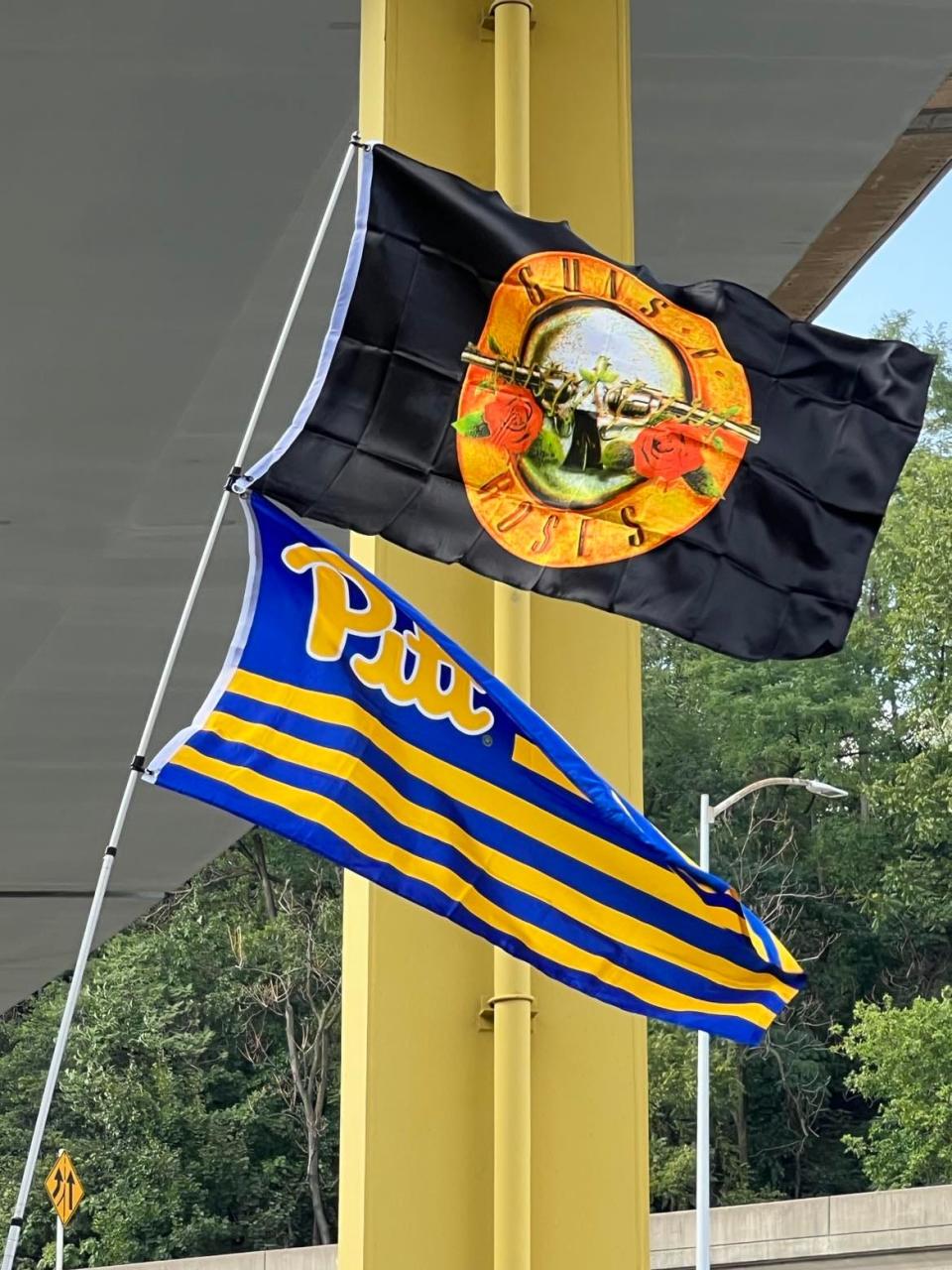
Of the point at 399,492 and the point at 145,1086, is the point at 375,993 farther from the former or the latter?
the point at 145,1086

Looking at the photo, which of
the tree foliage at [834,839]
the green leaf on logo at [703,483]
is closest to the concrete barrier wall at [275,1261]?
the tree foliage at [834,839]

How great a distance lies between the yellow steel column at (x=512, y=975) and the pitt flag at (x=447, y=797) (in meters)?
0.21

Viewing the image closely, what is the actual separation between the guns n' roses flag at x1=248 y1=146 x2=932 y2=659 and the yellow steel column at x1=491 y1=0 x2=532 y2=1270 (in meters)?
0.21

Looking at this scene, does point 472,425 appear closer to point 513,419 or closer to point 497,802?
point 513,419

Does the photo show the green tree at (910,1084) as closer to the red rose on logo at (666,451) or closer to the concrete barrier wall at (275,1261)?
the concrete barrier wall at (275,1261)

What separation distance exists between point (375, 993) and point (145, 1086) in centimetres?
3539

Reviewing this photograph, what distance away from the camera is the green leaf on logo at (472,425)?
281cm

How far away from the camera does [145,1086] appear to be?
3678 centimetres

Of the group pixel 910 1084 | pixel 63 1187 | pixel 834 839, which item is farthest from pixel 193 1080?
pixel 63 1187

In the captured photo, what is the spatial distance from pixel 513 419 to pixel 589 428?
0.13m

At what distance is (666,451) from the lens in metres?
2.97

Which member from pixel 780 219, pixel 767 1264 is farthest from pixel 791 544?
pixel 767 1264

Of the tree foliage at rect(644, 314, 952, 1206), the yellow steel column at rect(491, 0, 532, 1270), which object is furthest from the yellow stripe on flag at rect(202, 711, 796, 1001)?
the tree foliage at rect(644, 314, 952, 1206)

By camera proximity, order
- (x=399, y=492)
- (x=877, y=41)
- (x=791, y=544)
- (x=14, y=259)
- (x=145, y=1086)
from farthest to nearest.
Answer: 1. (x=145, y=1086)
2. (x=14, y=259)
3. (x=877, y=41)
4. (x=791, y=544)
5. (x=399, y=492)
